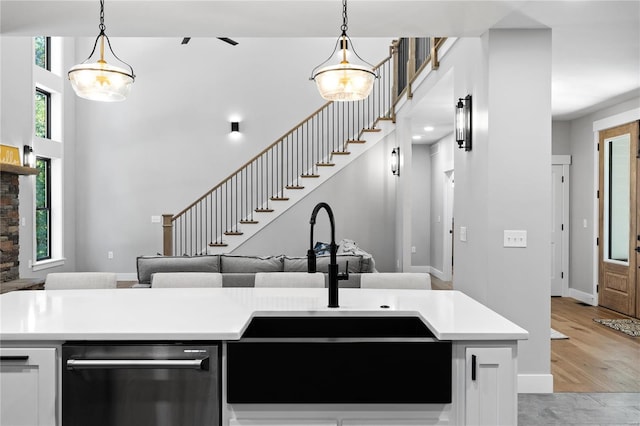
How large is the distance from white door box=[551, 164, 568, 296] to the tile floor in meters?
3.98

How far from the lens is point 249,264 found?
4605 millimetres

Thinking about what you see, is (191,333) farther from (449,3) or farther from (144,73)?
(144,73)

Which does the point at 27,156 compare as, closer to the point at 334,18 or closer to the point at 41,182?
the point at 41,182

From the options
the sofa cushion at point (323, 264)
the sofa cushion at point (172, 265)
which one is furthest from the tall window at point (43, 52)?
the sofa cushion at point (323, 264)

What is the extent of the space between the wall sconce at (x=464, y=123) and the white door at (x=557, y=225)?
380 cm

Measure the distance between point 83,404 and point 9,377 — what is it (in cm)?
31

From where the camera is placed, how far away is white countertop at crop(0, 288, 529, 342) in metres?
1.80

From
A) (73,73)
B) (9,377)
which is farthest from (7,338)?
(73,73)

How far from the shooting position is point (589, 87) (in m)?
5.34

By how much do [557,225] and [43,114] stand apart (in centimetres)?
880

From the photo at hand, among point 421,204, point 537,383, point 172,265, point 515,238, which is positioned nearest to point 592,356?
point 537,383

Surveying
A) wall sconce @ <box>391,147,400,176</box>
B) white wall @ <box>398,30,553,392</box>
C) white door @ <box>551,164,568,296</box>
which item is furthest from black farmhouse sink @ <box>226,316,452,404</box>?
wall sconce @ <box>391,147,400,176</box>

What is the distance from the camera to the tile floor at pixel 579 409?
3080mm

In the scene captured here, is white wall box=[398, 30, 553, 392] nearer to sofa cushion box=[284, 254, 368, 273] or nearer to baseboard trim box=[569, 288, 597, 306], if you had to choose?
sofa cushion box=[284, 254, 368, 273]
